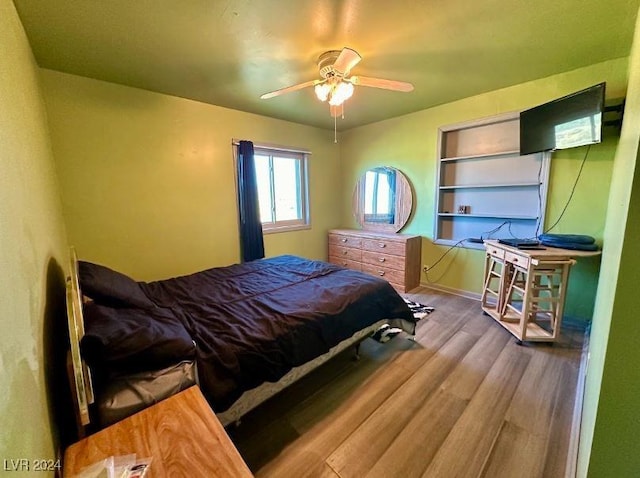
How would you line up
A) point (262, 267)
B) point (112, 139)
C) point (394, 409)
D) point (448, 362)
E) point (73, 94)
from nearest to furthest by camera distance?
1. point (394, 409)
2. point (448, 362)
3. point (73, 94)
4. point (112, 139)
5. point (262, 267)

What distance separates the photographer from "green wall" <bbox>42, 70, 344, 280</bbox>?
2.29 metres

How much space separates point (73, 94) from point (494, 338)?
14.0 ft

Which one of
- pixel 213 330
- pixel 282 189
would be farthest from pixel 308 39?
pixel 282 189

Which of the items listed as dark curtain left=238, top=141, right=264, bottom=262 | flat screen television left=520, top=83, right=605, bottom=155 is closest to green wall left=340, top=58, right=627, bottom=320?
flat screen television left=520, top=83, right=605, bottom=155

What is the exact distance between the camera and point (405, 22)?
1.63 metres

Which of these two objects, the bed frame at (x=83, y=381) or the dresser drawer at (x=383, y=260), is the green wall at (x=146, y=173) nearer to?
the bed frame at (x=83, y=381)

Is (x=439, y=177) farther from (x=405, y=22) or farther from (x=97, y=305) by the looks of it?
(x=97, y=305)

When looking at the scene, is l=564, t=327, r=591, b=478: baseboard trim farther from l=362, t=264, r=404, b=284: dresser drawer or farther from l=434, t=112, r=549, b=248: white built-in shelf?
l=362, t=264, r=404, b=284: dresser drawer

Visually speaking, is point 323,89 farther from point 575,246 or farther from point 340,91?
point 575,246

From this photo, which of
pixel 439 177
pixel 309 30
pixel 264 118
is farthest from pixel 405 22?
pixel 264 118

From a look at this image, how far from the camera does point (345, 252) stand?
414 cm

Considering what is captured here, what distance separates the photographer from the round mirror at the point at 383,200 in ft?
12.2

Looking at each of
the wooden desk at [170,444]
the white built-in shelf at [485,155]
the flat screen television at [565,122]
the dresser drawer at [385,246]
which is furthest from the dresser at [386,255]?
the wooden desk at [170,444]

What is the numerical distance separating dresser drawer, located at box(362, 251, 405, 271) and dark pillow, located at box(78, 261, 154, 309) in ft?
9.19
